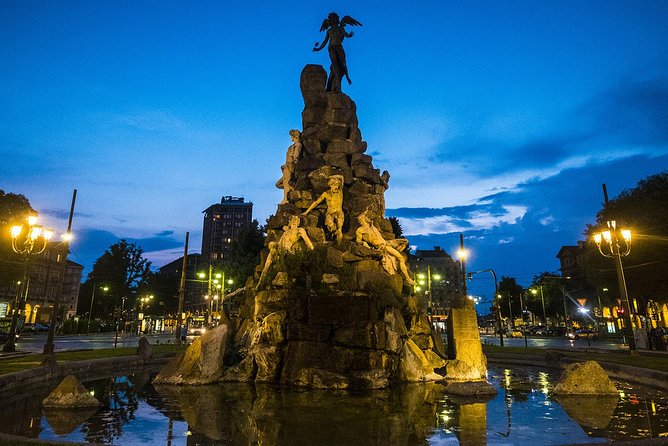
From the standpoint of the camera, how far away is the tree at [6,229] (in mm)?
40500

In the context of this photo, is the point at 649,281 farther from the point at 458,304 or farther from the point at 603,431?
the point at 603,431

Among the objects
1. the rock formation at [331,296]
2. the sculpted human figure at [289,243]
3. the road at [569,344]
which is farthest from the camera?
the road at [569,344]

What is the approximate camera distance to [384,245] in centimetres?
1855

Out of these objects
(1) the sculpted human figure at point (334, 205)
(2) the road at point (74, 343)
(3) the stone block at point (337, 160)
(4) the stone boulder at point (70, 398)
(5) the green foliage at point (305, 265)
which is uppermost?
(3) the stone block at point (337, 160)

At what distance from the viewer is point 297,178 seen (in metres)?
24.0

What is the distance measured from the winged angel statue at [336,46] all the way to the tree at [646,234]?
2182 cm

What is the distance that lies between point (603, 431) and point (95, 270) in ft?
307

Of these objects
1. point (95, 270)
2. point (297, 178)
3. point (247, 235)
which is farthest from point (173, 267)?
point (297, 178)

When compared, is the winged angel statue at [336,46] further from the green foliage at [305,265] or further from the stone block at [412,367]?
the stone block at [412,367]

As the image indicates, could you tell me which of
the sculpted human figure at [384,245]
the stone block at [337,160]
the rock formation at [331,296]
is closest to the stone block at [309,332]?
the rock formation at [331,296]

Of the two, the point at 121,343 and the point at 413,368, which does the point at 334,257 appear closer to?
the point at 413,368

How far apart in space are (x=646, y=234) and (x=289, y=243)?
99.5 feet

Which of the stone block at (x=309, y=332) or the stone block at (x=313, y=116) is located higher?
the stone block at (x=313, y=116)

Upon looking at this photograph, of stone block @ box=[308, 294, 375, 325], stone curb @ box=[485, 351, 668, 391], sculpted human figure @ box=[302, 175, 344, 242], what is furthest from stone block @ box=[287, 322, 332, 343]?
stone curb @ box=[485, 351, 668, 391]
